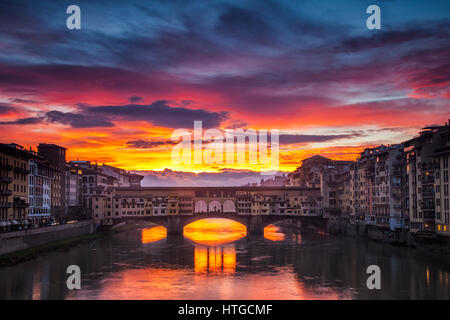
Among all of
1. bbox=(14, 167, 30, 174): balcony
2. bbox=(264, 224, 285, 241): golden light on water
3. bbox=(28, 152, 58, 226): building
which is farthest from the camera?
bbox=(264, 224, 285, 241): golden light on water

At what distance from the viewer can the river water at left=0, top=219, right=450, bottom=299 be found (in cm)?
3722

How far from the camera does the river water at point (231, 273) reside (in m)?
37.2

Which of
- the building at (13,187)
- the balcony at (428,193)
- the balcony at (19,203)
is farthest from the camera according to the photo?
the balcony at (19,203)

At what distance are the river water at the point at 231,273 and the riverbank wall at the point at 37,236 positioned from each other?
9.16 feet

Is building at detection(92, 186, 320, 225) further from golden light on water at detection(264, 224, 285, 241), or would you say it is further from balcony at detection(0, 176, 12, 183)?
balcony at detection(0, 176, 12, 183)

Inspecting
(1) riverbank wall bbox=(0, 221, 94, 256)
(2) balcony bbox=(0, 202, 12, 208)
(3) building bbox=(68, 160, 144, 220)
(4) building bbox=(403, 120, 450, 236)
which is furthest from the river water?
(3) building bbox=(68, 160, 144, 220)

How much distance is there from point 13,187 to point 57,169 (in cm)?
2494

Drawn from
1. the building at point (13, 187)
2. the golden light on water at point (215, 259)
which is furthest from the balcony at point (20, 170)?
the golden light on water at point (215, 259)

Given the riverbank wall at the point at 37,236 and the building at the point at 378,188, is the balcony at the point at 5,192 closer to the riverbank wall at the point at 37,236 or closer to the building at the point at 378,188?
the riverbank wall at the point at 37,236

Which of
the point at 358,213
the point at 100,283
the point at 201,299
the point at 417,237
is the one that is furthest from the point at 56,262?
the point at 358,213

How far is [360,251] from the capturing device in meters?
61.0

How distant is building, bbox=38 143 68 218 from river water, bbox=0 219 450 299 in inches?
782
